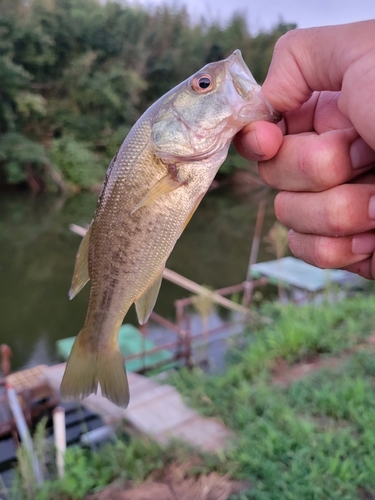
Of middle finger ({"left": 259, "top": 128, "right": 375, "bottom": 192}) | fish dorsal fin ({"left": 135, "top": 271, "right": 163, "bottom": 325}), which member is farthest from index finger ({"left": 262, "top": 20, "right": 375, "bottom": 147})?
fish dorsal fin ({"left": 135, "top": 271, "right": 163, "bottom": 325})

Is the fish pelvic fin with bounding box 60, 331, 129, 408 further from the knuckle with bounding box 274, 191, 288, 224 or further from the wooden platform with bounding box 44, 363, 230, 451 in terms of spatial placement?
the wooden platform with bounding box 44, 363, 230, 451

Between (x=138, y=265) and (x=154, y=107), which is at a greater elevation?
(x=154, y=107)

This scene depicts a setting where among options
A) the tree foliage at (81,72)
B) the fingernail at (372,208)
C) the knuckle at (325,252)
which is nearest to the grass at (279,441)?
the knuckle at (325,252)

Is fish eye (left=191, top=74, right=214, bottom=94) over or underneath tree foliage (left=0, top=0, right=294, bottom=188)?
underneath

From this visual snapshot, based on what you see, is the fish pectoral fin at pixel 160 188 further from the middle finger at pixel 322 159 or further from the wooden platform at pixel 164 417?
the wooden platform at pixel 164 417

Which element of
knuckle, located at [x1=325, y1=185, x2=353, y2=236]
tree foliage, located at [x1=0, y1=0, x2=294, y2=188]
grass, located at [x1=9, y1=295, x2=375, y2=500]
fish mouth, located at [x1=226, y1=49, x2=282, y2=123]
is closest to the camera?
fish mouth, located at [x1=226, y1=49, x2=282, y2=123]

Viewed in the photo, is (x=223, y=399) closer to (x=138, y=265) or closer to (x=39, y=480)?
(x=39, y=480)

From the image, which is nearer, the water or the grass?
the grass

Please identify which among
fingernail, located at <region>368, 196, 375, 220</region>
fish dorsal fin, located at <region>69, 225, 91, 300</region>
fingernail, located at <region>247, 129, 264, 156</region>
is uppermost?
fingernail, located at <region>247, 129, 264, 156</region>

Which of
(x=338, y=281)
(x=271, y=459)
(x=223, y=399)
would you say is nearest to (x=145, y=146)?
(x=271, y=459)
